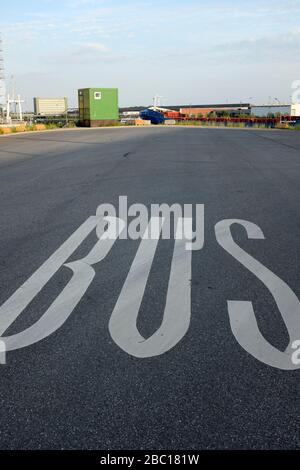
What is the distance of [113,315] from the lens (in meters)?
3.60

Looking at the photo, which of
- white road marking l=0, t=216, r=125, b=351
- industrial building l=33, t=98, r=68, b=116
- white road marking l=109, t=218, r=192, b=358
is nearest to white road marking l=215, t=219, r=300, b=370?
white road marking l=109, t=218, r=192, b=358

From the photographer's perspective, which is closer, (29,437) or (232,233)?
(29,437)

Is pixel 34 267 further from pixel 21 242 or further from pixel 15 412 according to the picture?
pixel 15 412

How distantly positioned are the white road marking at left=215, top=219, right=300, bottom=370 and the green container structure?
123ft

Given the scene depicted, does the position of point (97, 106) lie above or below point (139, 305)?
above

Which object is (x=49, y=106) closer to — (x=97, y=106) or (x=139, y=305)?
(x=97, y=106)

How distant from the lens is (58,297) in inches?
153

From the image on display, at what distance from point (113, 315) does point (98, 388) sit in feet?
3.09

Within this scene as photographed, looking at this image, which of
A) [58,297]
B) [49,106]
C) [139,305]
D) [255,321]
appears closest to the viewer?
[255,321]

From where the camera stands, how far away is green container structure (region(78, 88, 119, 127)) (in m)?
40.3

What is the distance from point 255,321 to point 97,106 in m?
39.8

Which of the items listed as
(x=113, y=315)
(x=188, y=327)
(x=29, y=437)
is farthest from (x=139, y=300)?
(x=29, y=437)
